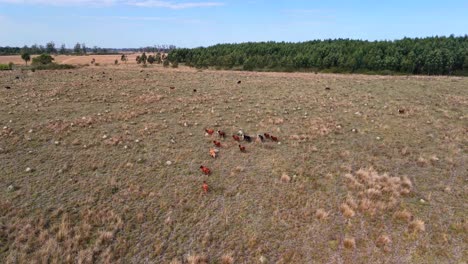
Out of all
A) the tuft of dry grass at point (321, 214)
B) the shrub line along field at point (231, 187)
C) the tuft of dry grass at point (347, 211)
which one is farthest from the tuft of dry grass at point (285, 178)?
the tuft of dry grass at point (347, 211)

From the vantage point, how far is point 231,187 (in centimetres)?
1054

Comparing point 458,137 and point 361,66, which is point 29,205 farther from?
point 361,66

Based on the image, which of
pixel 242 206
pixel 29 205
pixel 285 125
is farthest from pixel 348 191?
pixel 29 205

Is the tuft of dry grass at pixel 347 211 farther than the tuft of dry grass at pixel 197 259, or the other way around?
the tuft of dry grass at pixel 347 211

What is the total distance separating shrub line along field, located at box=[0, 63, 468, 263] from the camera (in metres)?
7.57

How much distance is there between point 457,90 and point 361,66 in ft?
155

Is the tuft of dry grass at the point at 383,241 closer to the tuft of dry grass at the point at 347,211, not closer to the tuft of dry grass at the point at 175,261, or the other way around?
the tuft of dry grass at the point at 347,211

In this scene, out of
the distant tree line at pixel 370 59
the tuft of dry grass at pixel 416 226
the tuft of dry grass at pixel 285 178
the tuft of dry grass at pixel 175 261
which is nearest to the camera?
the tuft of dry grass at pixel 175 261

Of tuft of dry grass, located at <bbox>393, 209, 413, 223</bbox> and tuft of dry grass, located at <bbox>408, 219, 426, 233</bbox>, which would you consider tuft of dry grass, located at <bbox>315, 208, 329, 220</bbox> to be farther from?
tuft of dry grass, located at <bbox>408, 219, 426, 233</bbox>

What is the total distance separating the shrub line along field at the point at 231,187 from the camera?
757 centimetres

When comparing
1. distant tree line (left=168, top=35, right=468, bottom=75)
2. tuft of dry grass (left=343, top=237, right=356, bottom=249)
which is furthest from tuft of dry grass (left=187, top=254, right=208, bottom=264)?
distant tree line (left=168, top=35, right=468, bottom=75)

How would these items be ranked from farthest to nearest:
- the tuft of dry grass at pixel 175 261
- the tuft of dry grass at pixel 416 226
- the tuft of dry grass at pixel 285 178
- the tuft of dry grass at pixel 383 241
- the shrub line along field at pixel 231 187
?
the tuft of dry grass at pixel 285 178
the tuft of dry grass at pixel 416 226
the tuft of dry grass at pixel 383 241
the shrub line along field at pixel 231 187
the tuft of dry grass at pixel 175 261

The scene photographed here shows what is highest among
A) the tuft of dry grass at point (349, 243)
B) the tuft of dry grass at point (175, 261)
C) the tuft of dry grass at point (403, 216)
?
the tuft of dry grass at point (403, 216)

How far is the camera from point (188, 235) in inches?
317
